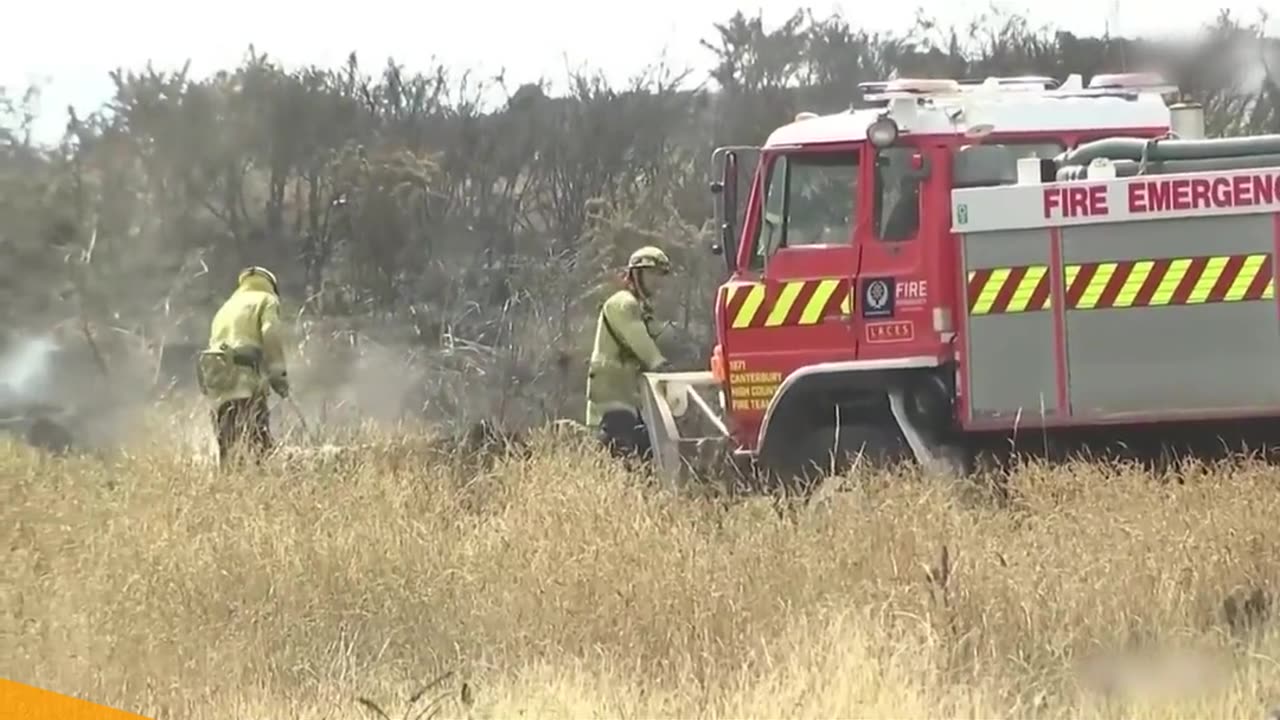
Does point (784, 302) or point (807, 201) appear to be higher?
point (807, 201)

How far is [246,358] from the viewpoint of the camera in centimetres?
845

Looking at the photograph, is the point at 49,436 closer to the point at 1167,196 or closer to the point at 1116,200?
the point at 1116,200

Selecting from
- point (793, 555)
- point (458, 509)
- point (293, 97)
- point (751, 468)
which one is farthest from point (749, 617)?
point (293, 97)

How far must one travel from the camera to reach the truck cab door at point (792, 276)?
7168 millimetres

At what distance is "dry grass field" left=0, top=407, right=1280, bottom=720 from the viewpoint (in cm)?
419

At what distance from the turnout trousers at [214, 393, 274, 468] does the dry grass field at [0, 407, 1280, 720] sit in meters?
1.02

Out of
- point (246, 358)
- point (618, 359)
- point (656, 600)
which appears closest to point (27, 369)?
point (246, 358)

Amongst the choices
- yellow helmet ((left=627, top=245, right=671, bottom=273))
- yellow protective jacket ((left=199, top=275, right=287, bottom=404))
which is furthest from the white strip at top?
yellow protective jacket ((left=199, top=275, right=287, bottom=404))

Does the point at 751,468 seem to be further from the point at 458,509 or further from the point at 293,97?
the point at 293,97

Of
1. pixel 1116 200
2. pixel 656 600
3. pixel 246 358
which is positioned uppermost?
pixel 1116 200

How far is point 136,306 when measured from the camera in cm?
970

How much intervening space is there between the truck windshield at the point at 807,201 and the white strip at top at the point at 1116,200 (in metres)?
0.61

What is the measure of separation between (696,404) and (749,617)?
3241 mm

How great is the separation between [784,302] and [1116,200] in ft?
5.18
